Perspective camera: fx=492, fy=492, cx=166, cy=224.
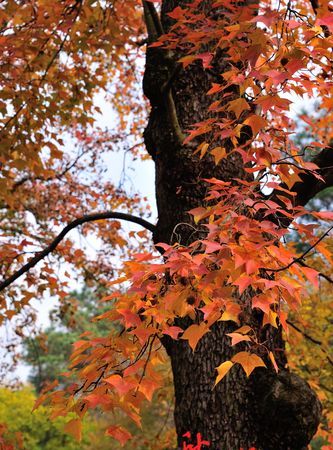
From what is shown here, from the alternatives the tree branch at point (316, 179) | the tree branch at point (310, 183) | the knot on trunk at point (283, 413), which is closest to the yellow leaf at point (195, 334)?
the knot on trunk at point (283, 413)

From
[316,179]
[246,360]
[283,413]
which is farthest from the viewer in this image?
[316,179]

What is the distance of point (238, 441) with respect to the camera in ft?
9.52

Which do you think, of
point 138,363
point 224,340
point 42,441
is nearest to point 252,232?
point 138,363

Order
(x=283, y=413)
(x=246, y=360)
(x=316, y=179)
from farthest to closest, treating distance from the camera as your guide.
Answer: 1. (x=316, y=179)
2. (x=283, y=413)
3. (x=246, y=360)

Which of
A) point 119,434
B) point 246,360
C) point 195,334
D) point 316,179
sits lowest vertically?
point 119,434

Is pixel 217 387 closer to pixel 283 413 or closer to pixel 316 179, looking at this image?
pixel 283 413

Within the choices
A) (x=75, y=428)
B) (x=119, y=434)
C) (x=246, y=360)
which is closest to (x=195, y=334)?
(x=246, y=360)

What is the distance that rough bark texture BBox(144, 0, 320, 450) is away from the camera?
2.95m

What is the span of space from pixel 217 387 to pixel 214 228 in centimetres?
141

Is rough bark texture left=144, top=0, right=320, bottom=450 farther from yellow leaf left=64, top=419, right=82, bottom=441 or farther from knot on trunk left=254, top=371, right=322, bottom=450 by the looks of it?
yellow leaf left=64, top=419, right=82, bottom=441

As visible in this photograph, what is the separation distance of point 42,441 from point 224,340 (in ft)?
59.0

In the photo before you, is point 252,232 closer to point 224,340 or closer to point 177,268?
point 177,268

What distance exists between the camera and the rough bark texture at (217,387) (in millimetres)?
2945

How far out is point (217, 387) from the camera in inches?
118
